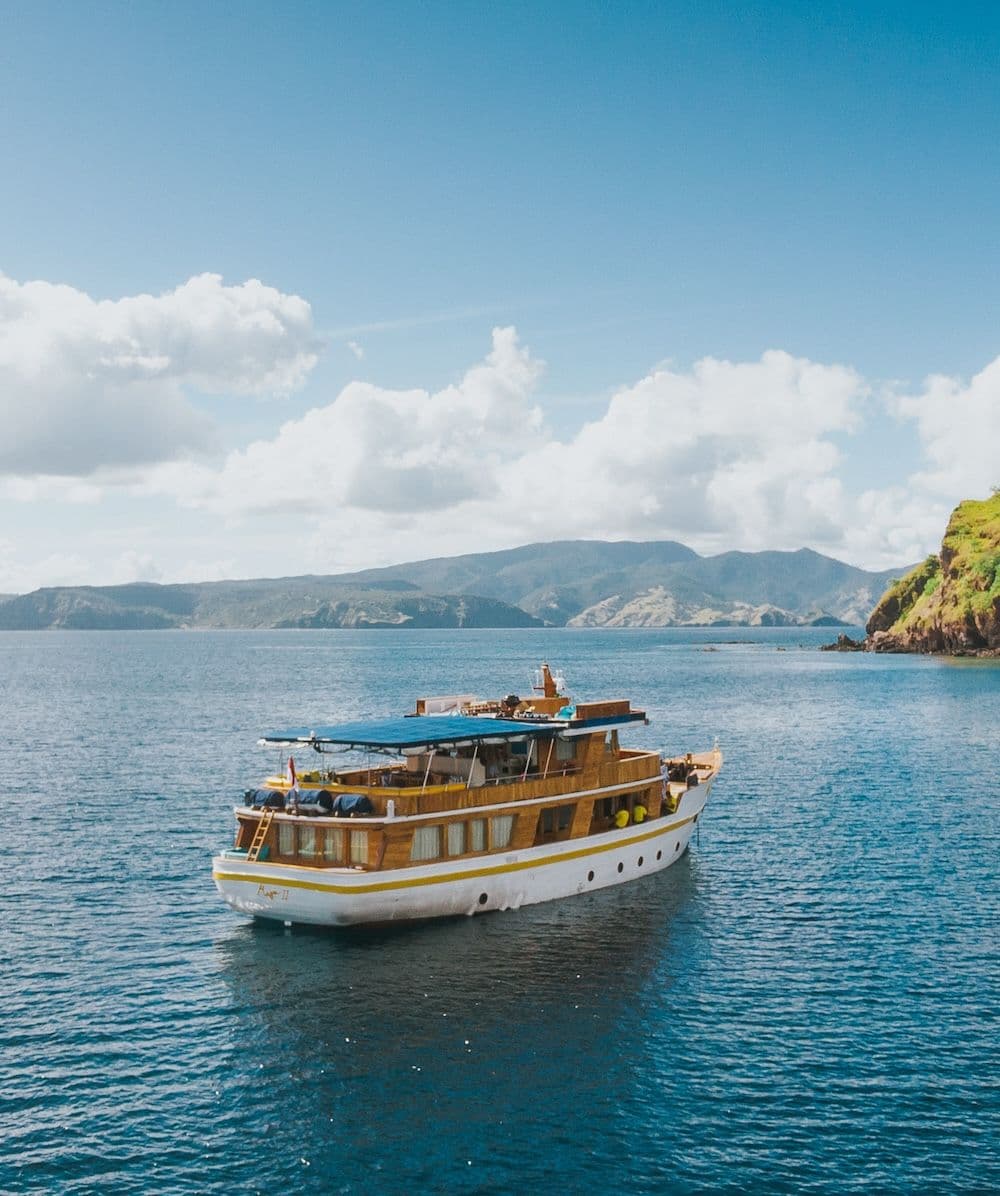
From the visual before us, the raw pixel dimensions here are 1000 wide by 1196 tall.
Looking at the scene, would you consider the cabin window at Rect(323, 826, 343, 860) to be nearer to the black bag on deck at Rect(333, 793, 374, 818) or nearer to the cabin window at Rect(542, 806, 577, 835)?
the black bag on deck at Rect(333, 793, 374, 818)

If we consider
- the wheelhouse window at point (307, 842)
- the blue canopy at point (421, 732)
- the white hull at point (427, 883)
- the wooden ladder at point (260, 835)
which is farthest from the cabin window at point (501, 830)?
the wooden ladder at point (260, 835)

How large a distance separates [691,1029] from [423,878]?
41.9 ft

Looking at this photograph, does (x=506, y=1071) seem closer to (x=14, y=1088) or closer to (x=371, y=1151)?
(x=371, y=1151)

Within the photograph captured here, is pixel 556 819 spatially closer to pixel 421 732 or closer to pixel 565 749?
pixel 565 749

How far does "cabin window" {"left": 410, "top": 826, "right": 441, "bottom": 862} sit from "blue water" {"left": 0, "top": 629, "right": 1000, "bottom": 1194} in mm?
2804

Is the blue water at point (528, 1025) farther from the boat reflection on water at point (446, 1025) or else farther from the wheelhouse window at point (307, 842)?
the wheelhouse window at point (307, 842)

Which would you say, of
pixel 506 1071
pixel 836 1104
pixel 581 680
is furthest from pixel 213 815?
pixel 581 680

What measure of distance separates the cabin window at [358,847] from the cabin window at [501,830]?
5.76m

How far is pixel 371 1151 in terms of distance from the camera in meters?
25.0

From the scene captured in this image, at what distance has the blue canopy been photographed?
141 ft

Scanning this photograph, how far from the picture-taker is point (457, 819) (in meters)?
42.3

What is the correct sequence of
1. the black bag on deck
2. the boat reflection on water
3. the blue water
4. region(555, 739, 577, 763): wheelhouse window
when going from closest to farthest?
1. the blue water
2. the boat reflection on water
3. the black bag on deck
4. region(555, 739, 577, 763): wheelhouse window

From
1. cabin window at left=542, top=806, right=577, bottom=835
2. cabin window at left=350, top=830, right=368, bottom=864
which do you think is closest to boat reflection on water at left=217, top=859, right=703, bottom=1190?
cabin window at left=350, top=830, right=368, bottom=864

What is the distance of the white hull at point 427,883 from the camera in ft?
129
